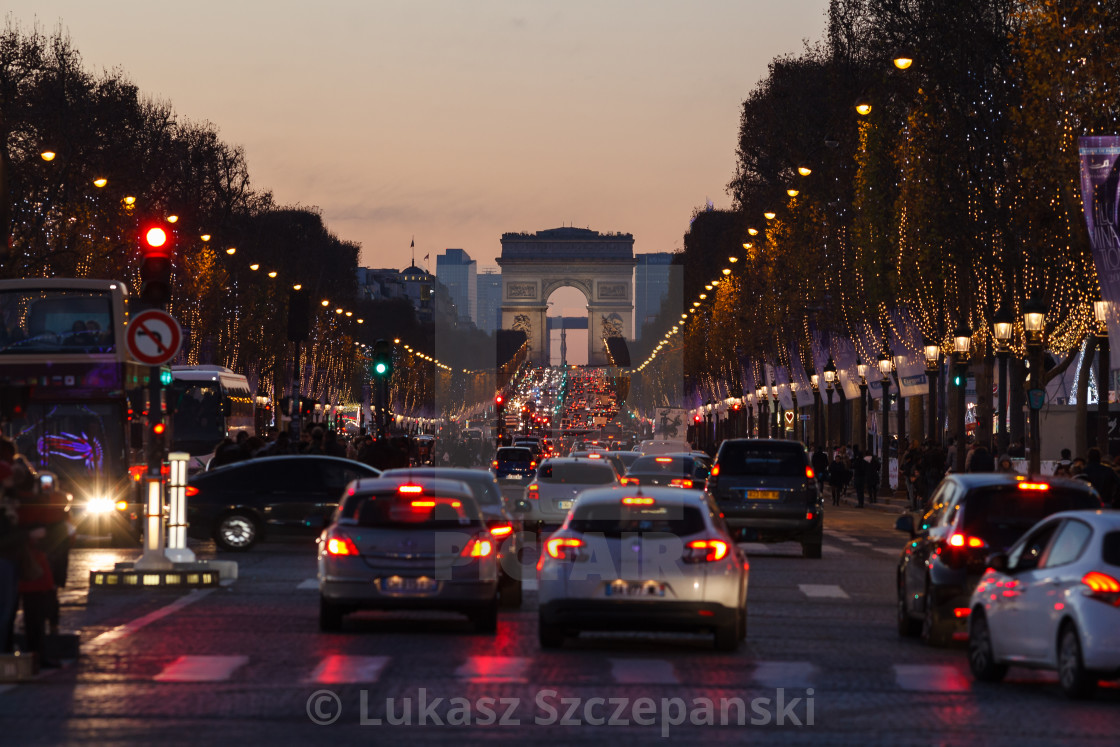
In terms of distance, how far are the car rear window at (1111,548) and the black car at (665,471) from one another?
24304 millimetres

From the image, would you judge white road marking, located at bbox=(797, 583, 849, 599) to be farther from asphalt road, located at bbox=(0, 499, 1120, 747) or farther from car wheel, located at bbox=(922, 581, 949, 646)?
car wheel, located at bbox=(922, 581, 949, 646)

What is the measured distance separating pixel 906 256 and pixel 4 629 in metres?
40.0

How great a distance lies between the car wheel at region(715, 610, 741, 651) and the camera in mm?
16359

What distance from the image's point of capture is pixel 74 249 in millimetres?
59000

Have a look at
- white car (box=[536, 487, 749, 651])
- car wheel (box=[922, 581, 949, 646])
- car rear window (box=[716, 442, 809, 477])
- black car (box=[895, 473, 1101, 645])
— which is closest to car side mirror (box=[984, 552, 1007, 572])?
black car (box=[895, 473, 1101, 645])

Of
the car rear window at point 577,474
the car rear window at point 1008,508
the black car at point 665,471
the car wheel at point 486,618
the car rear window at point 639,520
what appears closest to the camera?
the car rear window at point 639,520

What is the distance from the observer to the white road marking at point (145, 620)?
16875 mm

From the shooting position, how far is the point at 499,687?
1391 centimetres

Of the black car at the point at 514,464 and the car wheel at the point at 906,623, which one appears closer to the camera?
the car wheel at the point at 906,623

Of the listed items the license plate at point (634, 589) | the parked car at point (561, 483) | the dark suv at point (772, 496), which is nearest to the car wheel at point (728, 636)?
the license plate at point (634, 589)

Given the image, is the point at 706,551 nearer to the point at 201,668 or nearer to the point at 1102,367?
the point at 201,668

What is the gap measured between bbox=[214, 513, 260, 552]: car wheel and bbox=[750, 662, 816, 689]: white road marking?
15647 millimetres

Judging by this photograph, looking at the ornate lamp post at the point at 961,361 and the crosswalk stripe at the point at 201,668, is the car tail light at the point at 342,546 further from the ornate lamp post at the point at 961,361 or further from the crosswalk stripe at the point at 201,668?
the ornate lamp post at the point at 961,361

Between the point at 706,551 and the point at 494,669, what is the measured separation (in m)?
2.19
